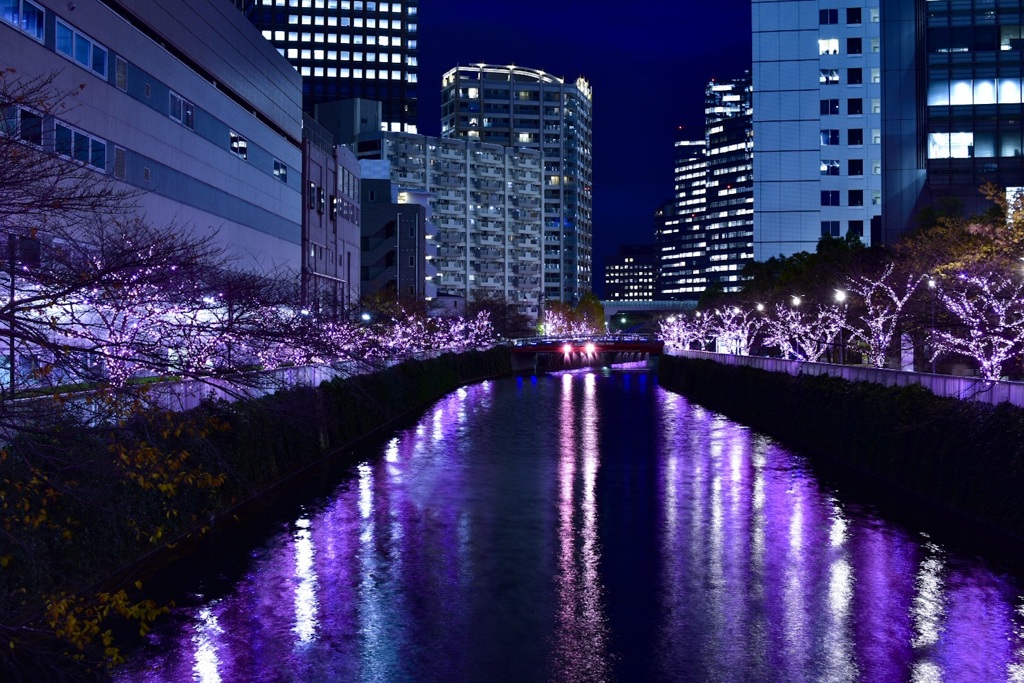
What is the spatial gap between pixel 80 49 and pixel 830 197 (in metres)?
72.8

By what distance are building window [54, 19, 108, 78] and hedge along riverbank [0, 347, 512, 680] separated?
14048mm

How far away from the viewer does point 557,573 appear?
19.7m

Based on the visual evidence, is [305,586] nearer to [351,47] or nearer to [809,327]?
[809,327]

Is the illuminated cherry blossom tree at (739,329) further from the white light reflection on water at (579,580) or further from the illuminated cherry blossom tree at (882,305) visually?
the white light reflection on water at (579,580)

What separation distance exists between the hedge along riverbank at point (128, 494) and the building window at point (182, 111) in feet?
46.6

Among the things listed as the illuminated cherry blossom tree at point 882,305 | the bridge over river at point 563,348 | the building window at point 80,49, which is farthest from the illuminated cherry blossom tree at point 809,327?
the bridge over river at point 563,348

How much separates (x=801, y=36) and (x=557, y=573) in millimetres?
86626

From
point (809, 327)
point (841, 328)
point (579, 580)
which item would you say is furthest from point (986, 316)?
point (579, 580)

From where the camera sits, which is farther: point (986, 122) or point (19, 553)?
point (986, 122)

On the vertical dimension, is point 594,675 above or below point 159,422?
below

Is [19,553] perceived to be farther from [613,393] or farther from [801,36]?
[801,36]

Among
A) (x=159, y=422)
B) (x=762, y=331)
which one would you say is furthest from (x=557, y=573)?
(x=762, y=331)

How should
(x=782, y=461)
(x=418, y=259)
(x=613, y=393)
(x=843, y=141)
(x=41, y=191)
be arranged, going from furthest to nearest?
1. (x=418, y=259)
2. (x=843, y=141)
3. (x=613, y=393)
4. (x=782, y=461)
5. (x=41, y=191)

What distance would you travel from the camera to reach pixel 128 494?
1923 centimetres
